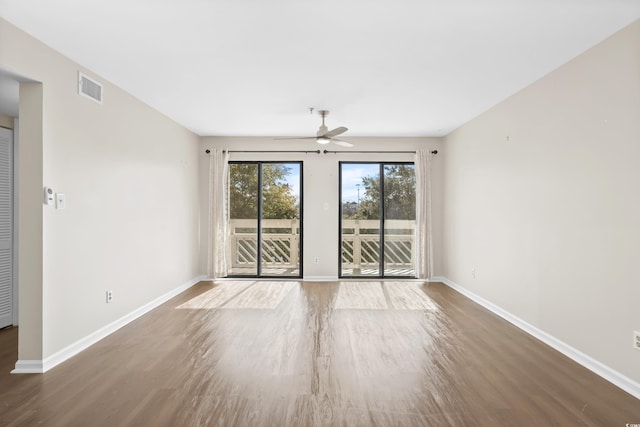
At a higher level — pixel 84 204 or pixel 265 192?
pixel 265 192

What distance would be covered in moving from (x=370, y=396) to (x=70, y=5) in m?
3.27

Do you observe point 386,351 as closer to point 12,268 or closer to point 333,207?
point 333,207

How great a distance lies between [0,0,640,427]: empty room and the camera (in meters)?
2.21

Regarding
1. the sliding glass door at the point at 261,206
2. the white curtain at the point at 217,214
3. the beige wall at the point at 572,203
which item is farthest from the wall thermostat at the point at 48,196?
the beige wall at the point at 572,203

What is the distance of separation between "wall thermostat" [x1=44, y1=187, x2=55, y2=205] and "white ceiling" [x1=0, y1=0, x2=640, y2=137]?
2.95 ft

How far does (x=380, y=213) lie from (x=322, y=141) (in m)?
2.17

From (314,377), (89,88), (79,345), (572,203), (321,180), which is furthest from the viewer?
(321,180)

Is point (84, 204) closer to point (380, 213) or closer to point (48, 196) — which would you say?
point (48, 196)

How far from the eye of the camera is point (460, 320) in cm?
385

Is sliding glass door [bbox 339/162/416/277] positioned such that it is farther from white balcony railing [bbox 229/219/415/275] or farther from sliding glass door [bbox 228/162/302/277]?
sliding glass door [bbox 228/162/302/277]

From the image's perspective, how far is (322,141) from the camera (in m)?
4.43

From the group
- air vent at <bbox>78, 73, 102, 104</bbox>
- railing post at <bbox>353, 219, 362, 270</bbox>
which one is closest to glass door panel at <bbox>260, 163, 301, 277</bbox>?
railing post at <bbox>353, 219, 362, 270</bbox>

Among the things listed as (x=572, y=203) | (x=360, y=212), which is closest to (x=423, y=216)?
(x=360, y=212)

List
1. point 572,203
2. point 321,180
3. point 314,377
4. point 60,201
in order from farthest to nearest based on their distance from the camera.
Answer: point 321,180
point 572,203
point 60,201
point 314,377
